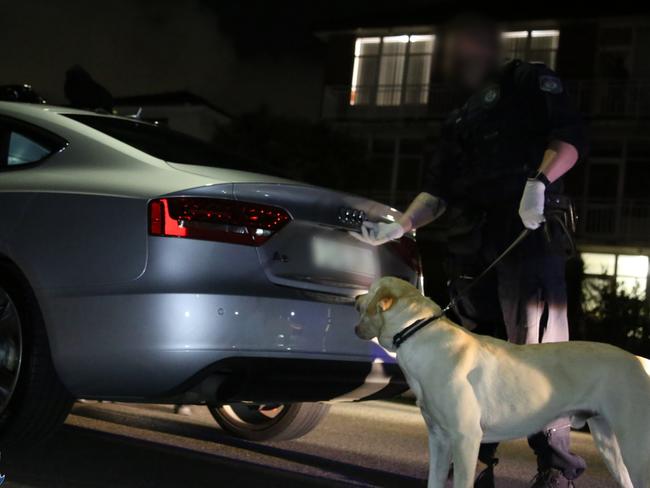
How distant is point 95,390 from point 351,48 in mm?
24961

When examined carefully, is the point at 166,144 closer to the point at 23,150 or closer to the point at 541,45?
the point at 23,150

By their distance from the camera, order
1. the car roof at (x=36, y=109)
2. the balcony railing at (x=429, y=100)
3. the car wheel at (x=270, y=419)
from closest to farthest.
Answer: the car roof at (x=36, y=109)
the car wheel at (x=270, y=419)
the balcony railing at (x=429, y=100)

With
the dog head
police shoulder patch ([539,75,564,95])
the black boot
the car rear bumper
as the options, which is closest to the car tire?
the car rear bumper

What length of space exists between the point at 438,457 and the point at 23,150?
2.44m

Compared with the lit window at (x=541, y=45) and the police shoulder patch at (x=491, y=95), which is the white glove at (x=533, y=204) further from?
the lit window at (x=541, y=45)

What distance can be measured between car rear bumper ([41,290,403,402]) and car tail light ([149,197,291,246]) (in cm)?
25

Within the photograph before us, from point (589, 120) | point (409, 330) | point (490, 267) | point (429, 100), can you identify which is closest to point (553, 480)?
point (490, 267)

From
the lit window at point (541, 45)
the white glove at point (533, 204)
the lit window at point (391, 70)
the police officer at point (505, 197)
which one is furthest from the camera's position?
the lit window at point (391, 70)

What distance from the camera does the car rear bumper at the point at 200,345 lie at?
343 centimetres

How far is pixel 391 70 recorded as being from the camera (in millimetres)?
26844

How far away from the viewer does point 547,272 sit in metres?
3.88

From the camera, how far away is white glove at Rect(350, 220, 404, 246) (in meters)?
4.00

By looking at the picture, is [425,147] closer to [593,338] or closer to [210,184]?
[593,338]

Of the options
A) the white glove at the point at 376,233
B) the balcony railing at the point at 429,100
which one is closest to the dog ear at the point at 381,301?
the white glove at the point at 376,233
